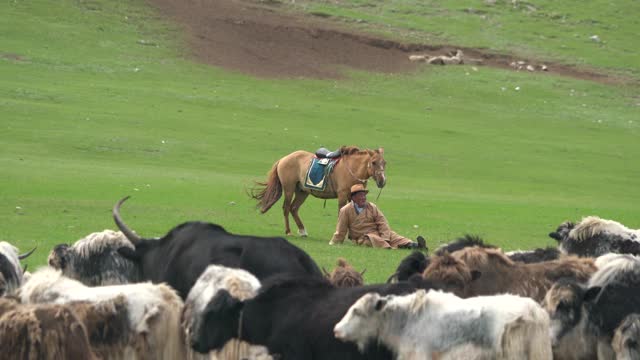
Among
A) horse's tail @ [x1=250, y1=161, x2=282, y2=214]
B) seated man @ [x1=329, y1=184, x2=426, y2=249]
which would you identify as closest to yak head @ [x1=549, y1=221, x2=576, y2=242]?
seated man @ [x1=329, y1=184, x2=426, y2=249]

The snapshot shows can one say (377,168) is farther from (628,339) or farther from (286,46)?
(286,46)

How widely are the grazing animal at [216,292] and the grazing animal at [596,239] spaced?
4.35 meters

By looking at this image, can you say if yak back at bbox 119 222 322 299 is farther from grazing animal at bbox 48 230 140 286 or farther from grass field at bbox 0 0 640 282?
A: grass field at bbox 0 0 640 282

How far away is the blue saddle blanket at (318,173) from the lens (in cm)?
1900

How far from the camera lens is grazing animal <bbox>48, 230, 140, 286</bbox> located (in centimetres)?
1035

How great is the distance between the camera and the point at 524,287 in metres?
9.20

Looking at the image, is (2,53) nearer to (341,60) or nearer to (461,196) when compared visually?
(341,60)

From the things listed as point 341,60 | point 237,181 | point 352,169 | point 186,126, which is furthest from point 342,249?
point 341,60

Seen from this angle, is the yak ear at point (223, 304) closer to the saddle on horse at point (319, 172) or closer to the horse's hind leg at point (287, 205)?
the horse's hind leg at point (287, 205)

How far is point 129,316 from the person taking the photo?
8180mm

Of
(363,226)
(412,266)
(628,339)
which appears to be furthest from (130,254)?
(363,226)

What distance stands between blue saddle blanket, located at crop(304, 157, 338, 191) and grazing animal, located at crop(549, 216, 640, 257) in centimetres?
724

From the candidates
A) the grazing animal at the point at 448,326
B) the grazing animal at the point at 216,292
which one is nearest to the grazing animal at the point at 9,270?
the grazing animal at the point at 216,292

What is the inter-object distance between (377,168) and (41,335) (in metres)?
12.4
